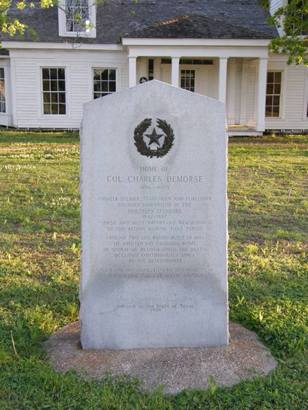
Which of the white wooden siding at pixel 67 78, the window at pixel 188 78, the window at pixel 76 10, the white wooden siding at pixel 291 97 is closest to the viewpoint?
the white wooden siding at pixel 67 78

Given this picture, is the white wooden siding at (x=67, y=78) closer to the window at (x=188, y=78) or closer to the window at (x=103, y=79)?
the window at (x=103, y=79)

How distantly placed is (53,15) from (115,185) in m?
20.6

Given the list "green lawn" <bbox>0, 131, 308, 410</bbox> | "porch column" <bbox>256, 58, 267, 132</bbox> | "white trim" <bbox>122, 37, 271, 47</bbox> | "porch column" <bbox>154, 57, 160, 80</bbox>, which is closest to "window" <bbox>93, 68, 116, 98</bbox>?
"porch column" <bbox>154, 57, 160, 80</bbox>

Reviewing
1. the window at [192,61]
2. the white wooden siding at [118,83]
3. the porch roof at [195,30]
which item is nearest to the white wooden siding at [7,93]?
the white wooden siding at [118,83]

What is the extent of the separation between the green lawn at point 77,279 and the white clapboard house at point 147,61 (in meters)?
9.56

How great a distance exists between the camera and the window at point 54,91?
70.8 ft

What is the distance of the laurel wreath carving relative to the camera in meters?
3.71

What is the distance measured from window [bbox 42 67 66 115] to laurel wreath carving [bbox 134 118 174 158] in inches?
738

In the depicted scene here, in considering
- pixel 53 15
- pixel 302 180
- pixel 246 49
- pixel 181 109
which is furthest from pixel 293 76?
pixel 181 109

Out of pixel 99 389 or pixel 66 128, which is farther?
pixel 66 128

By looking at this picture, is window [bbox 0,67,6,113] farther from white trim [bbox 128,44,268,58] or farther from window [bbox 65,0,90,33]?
white trim [bbox 128,44,268,58]

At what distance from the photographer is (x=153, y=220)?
386cm

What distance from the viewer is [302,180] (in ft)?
35.1

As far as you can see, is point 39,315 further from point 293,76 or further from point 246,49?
point 293,76
